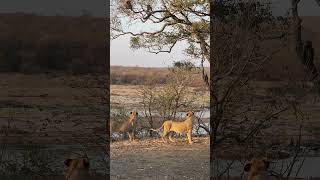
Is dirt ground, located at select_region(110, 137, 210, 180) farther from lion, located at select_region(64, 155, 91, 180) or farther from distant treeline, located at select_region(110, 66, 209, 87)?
lion, located at select_region(64, 155, 91, 180)

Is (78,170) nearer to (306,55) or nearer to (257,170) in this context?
(257,170)

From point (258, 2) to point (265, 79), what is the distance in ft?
1.41

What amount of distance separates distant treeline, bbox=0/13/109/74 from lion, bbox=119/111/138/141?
969 mm

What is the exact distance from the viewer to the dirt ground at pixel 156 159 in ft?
13.0

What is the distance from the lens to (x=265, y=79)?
3.24 m

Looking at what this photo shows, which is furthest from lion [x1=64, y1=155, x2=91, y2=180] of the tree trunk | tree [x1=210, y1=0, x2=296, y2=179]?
the tree trunk

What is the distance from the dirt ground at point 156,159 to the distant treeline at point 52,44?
1096mm

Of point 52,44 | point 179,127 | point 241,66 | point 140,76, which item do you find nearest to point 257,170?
point 241,66

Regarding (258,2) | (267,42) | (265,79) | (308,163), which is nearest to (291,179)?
(308,163)

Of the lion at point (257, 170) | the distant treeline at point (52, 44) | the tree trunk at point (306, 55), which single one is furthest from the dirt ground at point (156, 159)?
the lion at point (257, 170)

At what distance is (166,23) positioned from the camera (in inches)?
154

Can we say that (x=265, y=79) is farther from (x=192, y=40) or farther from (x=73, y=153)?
(x=73, y=153)

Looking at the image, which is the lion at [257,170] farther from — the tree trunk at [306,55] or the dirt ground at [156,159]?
the dirt ground at [156,159]

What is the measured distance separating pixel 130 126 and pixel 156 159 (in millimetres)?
293
